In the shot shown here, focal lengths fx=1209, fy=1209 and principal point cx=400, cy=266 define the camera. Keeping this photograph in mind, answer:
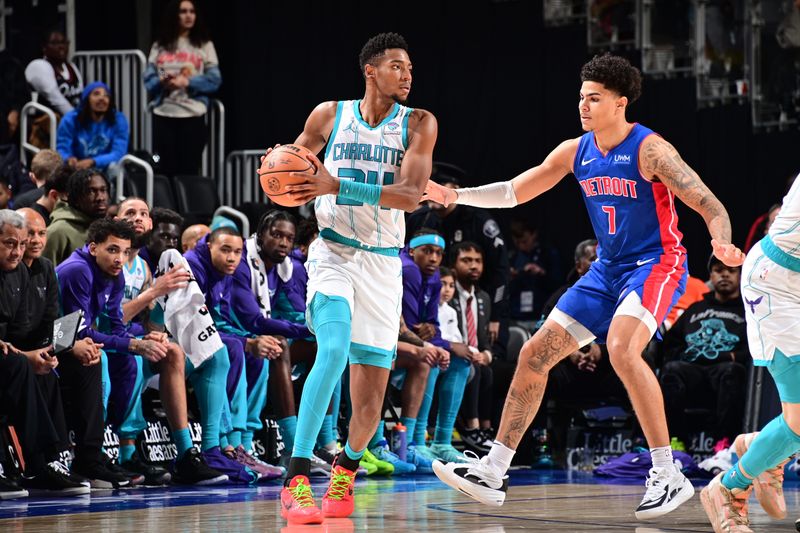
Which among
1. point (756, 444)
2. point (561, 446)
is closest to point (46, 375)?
point (756, 444)

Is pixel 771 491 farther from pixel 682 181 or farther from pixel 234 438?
pixel 234 438

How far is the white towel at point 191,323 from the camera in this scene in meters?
7.22

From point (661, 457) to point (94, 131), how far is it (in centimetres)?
634

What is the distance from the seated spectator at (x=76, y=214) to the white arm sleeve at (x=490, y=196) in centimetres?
298

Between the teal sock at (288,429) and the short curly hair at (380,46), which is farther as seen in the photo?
the teal sock at (288,429)

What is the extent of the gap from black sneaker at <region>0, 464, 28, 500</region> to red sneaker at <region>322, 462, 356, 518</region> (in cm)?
198

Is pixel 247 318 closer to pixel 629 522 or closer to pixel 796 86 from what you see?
pixel 629 522

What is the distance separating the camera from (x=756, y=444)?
4488mm

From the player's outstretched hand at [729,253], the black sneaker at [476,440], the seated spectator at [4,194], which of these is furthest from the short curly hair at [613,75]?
the seated spectator at [4,194]

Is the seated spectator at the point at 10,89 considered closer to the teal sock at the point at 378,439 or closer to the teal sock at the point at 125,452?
the teal sock at the point at 125,452

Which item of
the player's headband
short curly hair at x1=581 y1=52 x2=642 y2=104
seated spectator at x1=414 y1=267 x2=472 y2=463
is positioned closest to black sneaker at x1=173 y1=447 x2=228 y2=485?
seated spectator at x1=414 y1=267 x2=472 y2=463

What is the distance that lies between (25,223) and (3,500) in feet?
4.87

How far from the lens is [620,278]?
5.17 m

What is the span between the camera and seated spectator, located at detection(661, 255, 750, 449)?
8492 mm
